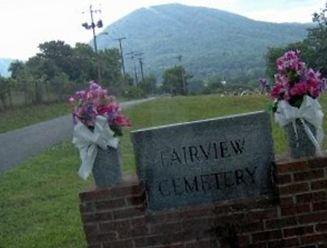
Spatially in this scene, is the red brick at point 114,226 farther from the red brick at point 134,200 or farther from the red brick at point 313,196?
the red brick at point 313,196

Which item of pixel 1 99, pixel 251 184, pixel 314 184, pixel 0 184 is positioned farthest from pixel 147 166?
pixel 1 99

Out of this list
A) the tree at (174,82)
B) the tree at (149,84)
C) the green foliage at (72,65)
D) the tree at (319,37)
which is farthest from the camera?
the tree at (149,84)

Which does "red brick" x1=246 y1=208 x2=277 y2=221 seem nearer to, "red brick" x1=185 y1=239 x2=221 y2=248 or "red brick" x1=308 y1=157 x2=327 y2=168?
"red brick" x1=185 y1=239 x2=221 y2=248

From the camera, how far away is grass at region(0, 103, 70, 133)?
27719mm

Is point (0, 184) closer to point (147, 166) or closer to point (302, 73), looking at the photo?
point (147, 166)

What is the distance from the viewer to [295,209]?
486 cm

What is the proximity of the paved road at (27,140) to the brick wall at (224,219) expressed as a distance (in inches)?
371

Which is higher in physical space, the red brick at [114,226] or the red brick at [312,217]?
the red brick at [114,226]

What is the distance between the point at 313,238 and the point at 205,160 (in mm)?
1013

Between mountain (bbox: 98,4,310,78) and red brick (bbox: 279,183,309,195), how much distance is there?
79.4 feet

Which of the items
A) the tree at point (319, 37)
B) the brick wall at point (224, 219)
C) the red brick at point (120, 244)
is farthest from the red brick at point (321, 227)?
the tree at point (319, 37)

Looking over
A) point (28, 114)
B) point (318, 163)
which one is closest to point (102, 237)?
point (318, 163)

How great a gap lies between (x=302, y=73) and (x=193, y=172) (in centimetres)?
113

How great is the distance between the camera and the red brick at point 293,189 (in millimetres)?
4824
